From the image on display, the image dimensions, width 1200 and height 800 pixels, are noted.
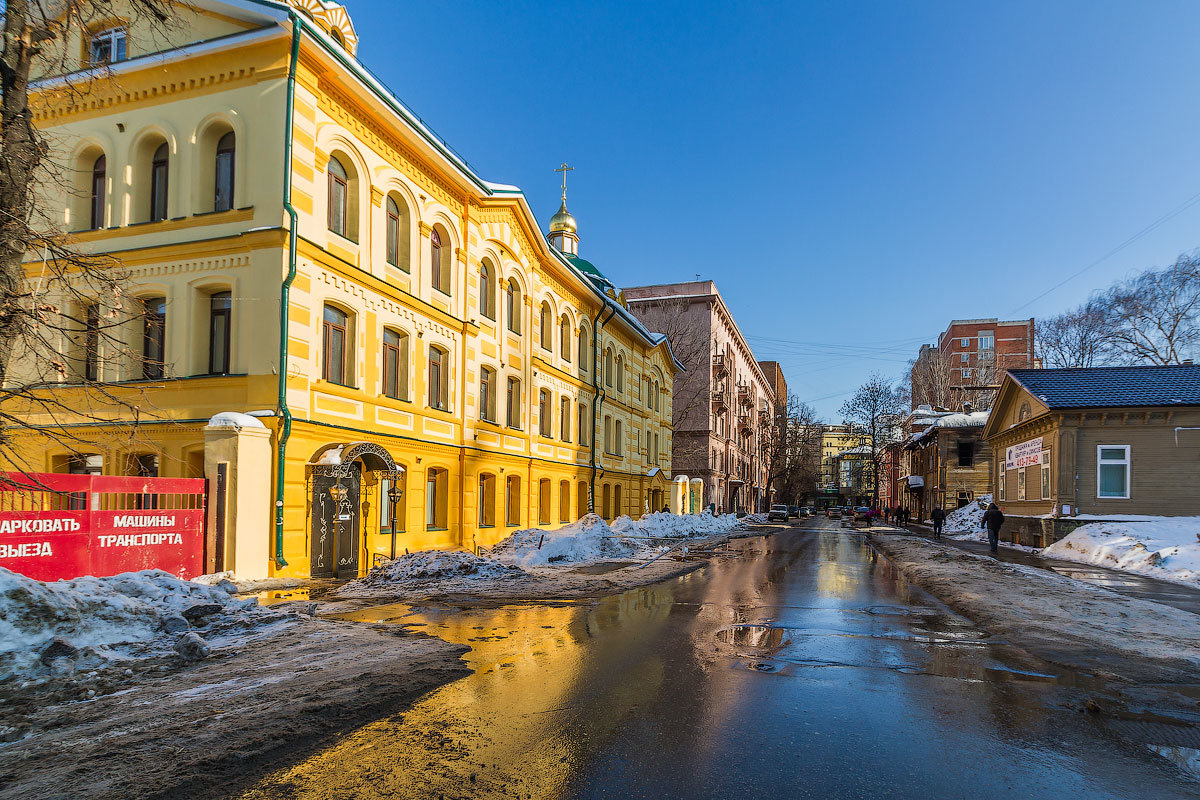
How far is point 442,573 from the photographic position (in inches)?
572

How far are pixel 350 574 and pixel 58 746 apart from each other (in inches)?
434

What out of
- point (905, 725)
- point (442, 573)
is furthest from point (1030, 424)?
point (905, 725)

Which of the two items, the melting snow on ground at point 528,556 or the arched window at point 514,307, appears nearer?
the melting snow on ground at point 528,556

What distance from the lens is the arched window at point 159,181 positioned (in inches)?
650

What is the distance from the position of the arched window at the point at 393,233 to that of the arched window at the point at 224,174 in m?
3.94

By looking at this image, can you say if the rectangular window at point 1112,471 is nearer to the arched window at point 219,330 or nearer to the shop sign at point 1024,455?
the shop sign at point 1024,455

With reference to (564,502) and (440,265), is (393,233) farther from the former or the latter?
(564,502)

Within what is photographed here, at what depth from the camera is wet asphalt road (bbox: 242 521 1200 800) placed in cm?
444

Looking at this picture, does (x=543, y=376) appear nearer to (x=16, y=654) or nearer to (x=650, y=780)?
(x=16, y=654)

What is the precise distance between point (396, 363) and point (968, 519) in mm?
37654

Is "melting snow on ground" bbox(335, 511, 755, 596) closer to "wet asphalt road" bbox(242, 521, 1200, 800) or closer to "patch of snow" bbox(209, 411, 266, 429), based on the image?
"patch of snow" bbox(209, 411, 266, 429)

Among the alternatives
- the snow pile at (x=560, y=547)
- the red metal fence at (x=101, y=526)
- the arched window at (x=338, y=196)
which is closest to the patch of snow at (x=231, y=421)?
the red metal fence at (x=101, y=526)

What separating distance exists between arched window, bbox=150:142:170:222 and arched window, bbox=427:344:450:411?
718 cm

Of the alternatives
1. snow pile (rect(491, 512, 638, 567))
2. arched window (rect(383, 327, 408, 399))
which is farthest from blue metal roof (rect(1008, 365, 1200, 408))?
arched window (rect(383, 327, 408, 399))
